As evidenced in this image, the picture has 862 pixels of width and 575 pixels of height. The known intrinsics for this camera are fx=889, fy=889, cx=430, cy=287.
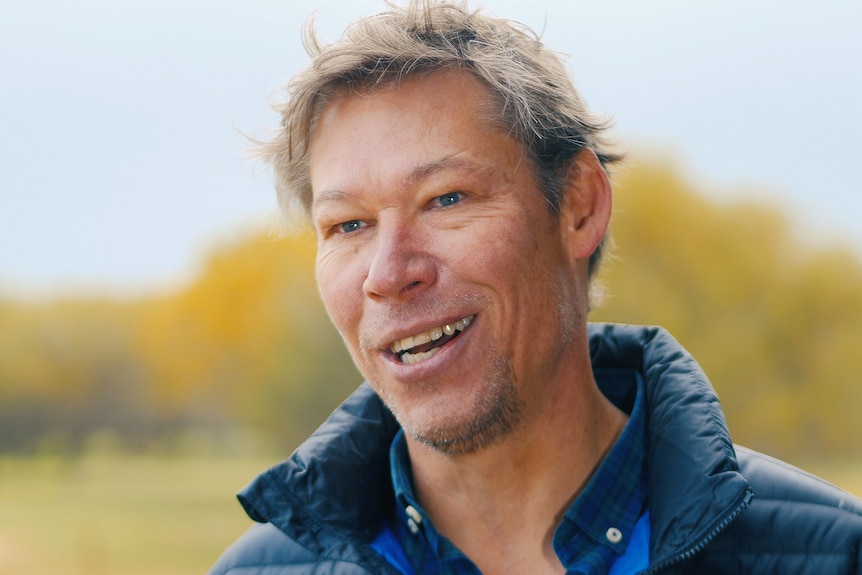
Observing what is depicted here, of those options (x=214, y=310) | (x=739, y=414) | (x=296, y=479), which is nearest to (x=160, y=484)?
(x=214, y=310)

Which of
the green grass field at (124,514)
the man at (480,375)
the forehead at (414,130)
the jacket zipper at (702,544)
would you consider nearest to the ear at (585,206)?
the man at (480,375)

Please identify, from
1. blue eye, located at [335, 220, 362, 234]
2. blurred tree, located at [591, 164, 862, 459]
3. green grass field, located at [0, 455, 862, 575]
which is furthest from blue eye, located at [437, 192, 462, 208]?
blurred tree, located at [591, 164, 862, 459]

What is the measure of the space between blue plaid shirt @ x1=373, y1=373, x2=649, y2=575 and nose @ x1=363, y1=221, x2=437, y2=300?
1.05ft

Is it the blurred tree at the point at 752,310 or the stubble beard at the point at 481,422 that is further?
the blurred tree at the point at 752,310

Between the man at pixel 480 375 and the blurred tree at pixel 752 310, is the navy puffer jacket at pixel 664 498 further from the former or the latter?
the blurred tree at pixel 752 310

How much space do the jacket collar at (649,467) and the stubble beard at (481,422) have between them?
15 centimetres

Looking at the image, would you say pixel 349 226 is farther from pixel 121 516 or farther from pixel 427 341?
pixel 121 516

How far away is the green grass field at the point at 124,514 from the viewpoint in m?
12.3

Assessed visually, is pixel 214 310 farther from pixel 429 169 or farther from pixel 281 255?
pixel 429 169

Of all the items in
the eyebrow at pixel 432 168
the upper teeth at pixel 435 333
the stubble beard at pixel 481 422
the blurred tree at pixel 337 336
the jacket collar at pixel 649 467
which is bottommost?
the blurred tree at pixel 337 336

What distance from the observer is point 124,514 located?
45.9ft

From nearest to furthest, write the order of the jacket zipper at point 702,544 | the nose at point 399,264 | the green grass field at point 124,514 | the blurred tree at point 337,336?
the jacket zipper at point 702,544
the nose at point 399,264
the blurred tree at point 337,336
the green grass field at point 124,514

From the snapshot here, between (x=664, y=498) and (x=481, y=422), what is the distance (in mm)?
259

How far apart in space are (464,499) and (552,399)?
0.20 m
